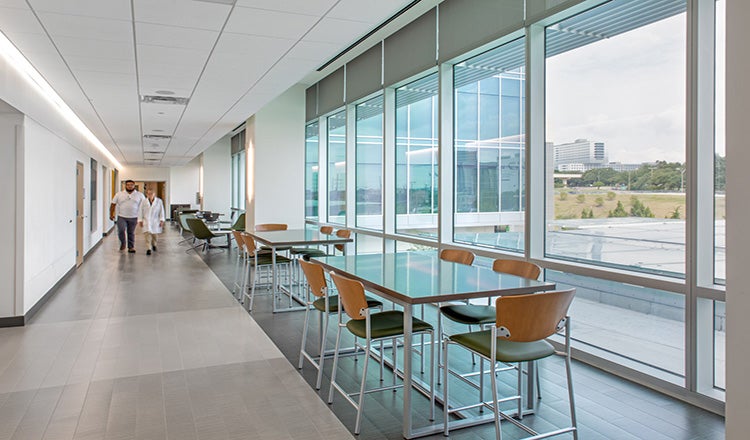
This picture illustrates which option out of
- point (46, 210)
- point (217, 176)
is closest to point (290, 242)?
point (46, 210)

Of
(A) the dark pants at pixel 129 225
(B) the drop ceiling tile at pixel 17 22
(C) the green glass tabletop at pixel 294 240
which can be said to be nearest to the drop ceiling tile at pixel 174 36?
(B) the drop ceiling tile at pixel 17 22

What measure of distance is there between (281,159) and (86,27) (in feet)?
20.0

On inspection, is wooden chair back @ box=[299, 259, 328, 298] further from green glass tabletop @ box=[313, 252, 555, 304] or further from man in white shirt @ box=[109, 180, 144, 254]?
man in white shirt @ box=[109, 180, 144, 254]

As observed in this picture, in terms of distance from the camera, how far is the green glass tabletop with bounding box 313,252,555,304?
2.70 meters

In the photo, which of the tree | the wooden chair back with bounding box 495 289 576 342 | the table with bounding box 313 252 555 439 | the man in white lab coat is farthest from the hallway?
the man in white lab coat

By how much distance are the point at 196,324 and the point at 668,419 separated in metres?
4.19

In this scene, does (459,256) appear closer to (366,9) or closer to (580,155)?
(580,155)

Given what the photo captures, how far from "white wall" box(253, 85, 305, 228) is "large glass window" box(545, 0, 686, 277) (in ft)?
21.7

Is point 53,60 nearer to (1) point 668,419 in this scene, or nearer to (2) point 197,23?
(2) point 197,23

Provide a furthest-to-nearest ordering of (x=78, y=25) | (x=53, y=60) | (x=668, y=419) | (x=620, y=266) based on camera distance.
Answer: (x=53, y=60), (x=78, y=25), (x=620, y=266), (x=668, y=419)

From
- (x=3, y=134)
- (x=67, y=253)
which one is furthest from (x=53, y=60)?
(x=67, y=253)

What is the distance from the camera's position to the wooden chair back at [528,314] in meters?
2.38

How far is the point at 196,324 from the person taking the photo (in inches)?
201

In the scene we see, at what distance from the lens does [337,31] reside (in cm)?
436
